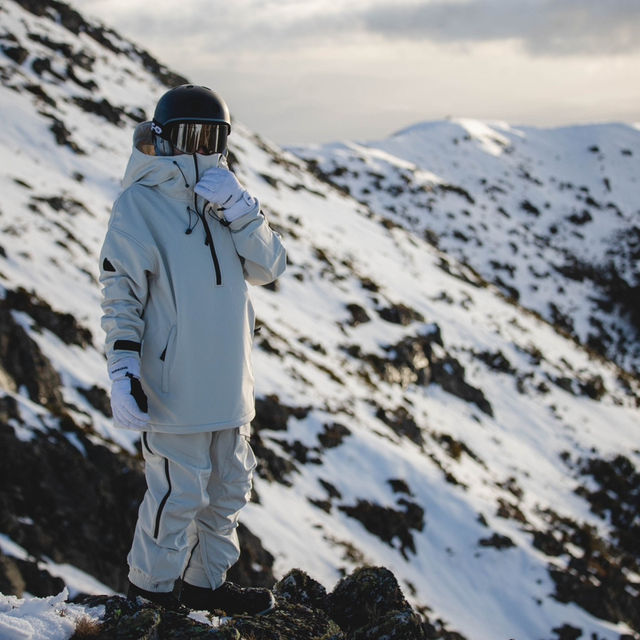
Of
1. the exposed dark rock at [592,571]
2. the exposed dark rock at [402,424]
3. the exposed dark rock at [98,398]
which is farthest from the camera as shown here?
the exposed dark rock at [402,424]

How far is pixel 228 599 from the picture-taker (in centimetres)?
368

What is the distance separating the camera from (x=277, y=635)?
339cm

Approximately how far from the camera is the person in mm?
3219

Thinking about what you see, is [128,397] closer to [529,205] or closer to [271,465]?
[271,465]

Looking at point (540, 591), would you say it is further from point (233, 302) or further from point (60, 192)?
point (60, 192)

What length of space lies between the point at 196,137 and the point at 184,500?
2056 millimetres

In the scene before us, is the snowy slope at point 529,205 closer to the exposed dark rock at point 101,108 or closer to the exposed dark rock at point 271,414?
the exposed dark rock at point 101,108

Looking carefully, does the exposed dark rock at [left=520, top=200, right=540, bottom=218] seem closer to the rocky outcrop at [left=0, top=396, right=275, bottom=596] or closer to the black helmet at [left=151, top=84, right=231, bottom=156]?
the rocky outcrop at [left=0, top=396, right=275, bottom=596]

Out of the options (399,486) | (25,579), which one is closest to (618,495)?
(399,486)

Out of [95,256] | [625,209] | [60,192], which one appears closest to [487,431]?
[95,256]

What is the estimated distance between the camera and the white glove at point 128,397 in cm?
302

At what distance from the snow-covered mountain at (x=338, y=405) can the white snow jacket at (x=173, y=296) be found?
1257 mm

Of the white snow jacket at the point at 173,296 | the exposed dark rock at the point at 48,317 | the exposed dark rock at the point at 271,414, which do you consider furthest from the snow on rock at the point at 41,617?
the exposed dark rock at the point at 271,414

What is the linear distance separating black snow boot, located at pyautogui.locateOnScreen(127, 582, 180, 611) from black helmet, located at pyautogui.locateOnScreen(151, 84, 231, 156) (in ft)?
8.18
